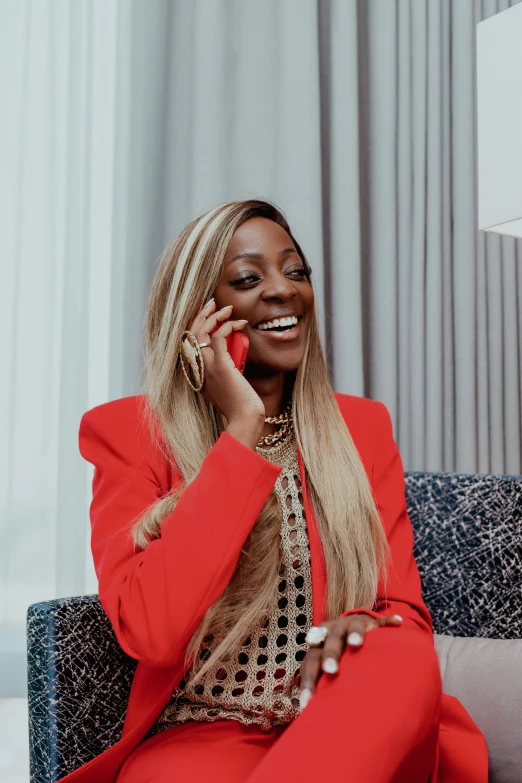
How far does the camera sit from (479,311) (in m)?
2.14

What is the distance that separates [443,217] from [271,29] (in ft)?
2.05

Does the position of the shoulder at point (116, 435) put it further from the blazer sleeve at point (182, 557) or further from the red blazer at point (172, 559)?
the blazer sleeve at point (182, 557)

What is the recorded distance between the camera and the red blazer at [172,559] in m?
1.09

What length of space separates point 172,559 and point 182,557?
13 millimetres

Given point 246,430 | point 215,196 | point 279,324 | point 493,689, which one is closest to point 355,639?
point 246,430

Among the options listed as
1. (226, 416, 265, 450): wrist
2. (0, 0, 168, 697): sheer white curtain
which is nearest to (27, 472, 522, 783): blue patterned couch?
(226, 416, 265, 450): wrist

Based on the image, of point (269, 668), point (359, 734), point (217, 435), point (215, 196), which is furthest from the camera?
point (215, 196)

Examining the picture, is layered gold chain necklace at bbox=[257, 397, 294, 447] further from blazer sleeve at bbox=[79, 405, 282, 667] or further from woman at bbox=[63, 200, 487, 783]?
blazer sleeve at bbox=[79, 405, 282, 667]

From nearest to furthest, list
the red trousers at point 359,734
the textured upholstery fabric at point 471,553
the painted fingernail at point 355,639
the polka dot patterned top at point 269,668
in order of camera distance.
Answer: the red trousers at point 359,734, the painted fingernail at point 355,639, the polka dot patterned top at point 269,668, the textured upholstery fabric at point 471,553

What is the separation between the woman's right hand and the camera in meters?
1.25

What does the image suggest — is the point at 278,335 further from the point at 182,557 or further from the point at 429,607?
the point at 429,607

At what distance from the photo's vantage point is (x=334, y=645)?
3.32 feet

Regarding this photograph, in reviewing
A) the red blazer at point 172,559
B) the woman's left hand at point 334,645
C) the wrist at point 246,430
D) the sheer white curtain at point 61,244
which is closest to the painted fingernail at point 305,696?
the woman's left hand at point 334,645

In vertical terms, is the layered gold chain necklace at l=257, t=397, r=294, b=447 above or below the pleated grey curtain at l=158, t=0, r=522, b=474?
below
